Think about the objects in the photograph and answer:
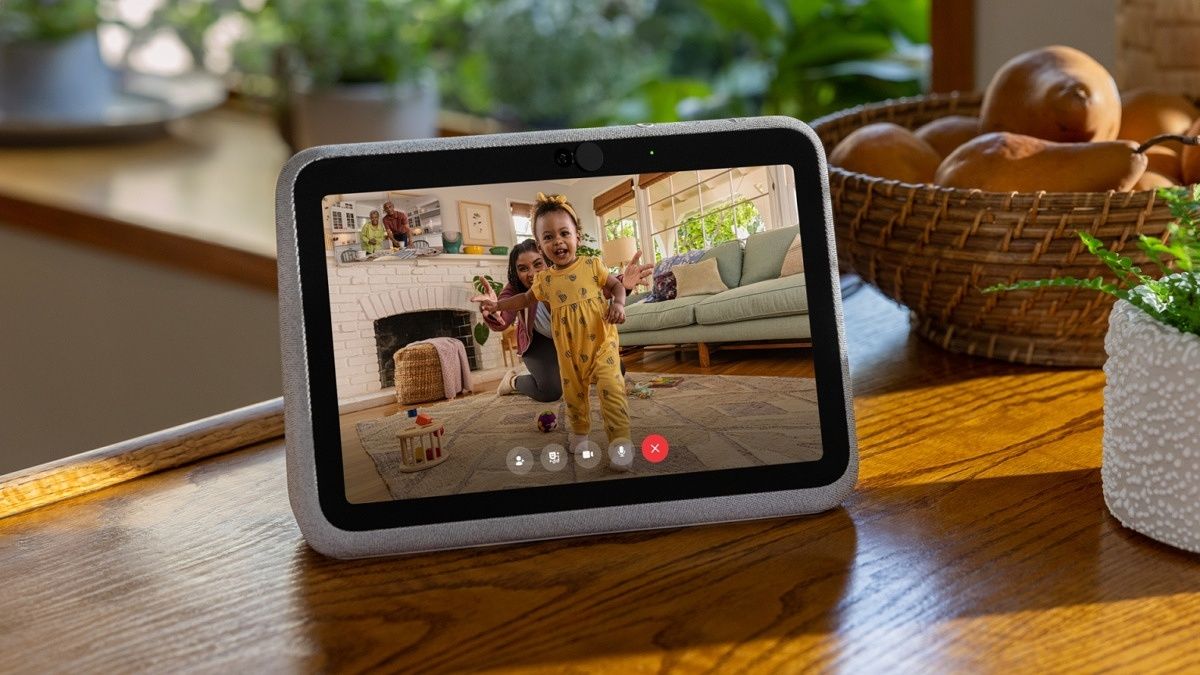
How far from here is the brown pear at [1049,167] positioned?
77 centimetres

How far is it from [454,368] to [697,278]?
0.14m

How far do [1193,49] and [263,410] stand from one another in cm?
80

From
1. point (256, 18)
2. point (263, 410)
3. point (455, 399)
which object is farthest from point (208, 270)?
point (455, 399)

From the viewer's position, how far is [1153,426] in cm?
58

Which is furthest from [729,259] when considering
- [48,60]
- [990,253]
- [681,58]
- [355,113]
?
[681,58]

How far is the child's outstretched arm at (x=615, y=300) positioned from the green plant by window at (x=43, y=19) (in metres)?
1.81

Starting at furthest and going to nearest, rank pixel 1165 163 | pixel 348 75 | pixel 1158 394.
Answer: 1. pixel 348 75
2. pixel 1165 163
3. pixel 1158 394

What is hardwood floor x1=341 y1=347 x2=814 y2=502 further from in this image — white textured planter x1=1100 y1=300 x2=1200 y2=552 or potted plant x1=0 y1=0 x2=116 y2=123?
potted plant x1=0 y1=0 x2=116 y2=123

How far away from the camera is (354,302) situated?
Answer: 0.60 meters

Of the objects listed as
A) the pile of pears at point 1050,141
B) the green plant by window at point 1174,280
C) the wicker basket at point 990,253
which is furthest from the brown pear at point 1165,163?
the green plant by window at point 1174,280

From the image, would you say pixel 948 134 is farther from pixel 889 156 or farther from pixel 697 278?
pixel 697 278

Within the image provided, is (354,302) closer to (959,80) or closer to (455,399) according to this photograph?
A: (455,399)

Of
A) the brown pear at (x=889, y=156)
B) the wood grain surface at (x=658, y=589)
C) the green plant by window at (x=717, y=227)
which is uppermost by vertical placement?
the brown pear at (x=889, y=156)

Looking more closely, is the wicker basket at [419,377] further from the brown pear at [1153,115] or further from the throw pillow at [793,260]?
the brown pear at [1153,115]
